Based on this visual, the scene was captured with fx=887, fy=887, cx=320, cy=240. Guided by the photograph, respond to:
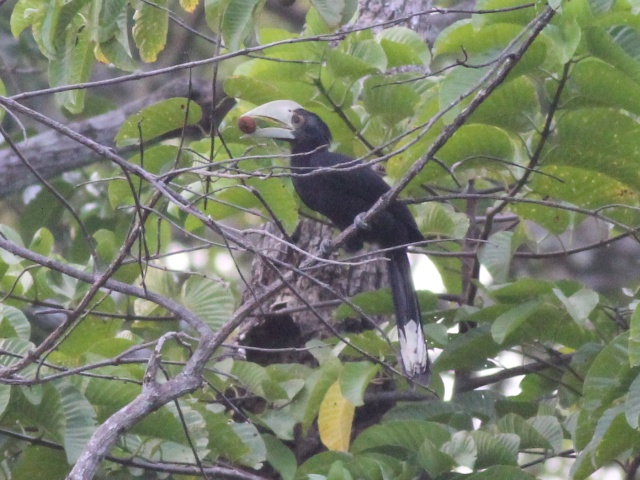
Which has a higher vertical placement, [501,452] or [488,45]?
[488,45]

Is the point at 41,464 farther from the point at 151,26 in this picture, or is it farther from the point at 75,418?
the point at 151,26

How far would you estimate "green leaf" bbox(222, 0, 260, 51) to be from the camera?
8.00ft

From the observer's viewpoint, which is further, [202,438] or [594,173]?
[594,173]

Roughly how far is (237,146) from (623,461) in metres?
1.81

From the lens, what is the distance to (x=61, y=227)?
533cm

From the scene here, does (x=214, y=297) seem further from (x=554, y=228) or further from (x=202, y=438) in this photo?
(x=554, y=228)

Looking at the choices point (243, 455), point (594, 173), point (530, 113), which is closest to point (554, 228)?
point (594, 173)

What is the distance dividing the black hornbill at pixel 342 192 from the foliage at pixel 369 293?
5.0 inches

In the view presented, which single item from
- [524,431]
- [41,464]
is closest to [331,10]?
[524,431]

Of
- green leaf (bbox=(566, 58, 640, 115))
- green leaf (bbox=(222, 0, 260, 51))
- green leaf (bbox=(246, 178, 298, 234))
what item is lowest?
green leaf (bbox=(246, 178, 298, 234))

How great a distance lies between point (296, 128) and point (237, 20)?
73.2 inches

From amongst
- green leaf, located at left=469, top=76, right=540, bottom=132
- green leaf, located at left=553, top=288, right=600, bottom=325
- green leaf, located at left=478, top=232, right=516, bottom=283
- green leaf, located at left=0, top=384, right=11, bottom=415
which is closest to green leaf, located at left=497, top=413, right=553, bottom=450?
green leaf, located at left=553, top=288, right=600, bottom=325

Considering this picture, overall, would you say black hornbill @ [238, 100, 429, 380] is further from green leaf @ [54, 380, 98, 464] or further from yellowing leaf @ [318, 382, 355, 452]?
green leaf @ [54, 380, 98, 464]

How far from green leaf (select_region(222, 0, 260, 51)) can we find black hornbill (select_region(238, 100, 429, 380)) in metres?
1.01
